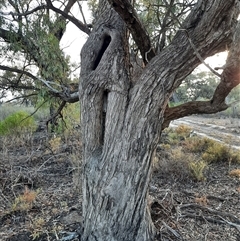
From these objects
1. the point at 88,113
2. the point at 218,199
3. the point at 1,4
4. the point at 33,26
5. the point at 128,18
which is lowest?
the point at 218,199

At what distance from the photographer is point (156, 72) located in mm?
2225

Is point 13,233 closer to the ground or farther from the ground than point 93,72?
closer to the ground

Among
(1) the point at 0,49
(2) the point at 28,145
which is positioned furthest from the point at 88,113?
(2) the point at 28,145

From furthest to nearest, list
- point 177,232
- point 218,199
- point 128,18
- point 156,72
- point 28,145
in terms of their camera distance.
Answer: point 28,145, point 218,199, point 177,232, point 156,72, point 128,18

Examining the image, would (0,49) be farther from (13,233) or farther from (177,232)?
(177,232)

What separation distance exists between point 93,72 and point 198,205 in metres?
2.07

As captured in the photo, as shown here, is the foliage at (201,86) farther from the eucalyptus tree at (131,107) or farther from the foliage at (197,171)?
the eucalyptus tree at (131,107)

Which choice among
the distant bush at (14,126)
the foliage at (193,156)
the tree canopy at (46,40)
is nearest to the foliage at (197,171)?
the foliage at (193,156)

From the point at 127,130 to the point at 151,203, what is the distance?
111cm

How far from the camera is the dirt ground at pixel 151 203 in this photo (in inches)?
110

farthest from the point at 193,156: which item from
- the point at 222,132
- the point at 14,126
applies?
the point at 14,126

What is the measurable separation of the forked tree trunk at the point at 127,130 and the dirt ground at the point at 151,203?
43 centimetres

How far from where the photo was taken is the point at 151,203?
2990mm

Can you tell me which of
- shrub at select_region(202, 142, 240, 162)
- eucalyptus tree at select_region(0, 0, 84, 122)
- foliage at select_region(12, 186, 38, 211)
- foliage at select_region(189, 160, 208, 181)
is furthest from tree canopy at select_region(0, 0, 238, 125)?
shrub at select_region(202, 142, 240, 162)
